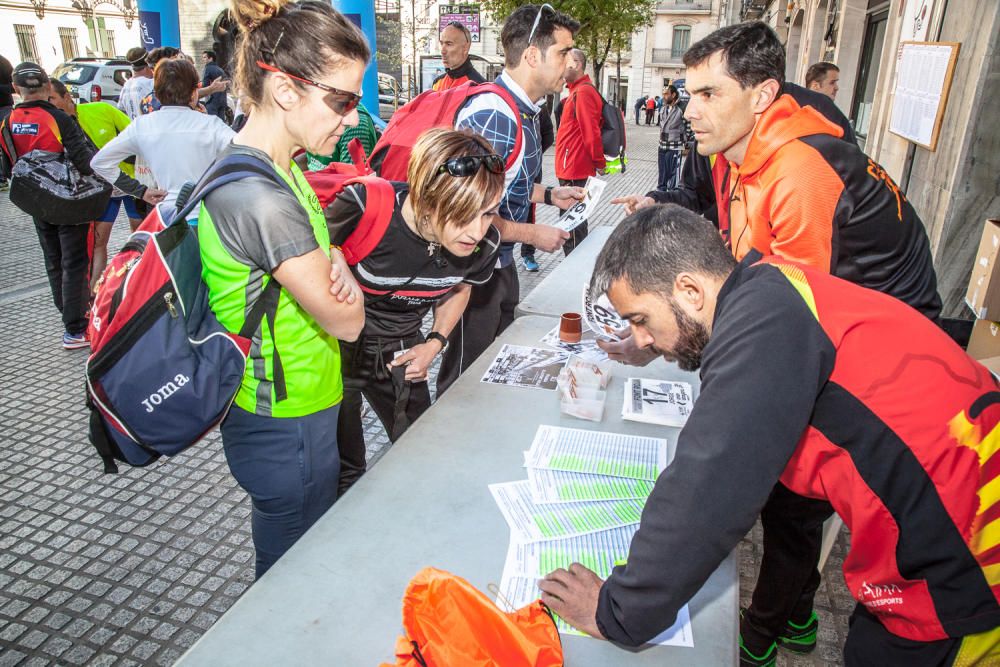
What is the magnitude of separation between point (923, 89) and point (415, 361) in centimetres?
457

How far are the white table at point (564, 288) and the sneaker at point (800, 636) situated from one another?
1.48m

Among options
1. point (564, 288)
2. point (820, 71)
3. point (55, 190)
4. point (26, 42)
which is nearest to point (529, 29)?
point (564, 288)

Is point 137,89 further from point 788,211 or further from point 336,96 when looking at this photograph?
point 788,211

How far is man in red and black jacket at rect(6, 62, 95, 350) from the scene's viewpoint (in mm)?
4184

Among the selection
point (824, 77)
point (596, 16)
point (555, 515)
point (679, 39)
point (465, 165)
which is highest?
point (679, 39)

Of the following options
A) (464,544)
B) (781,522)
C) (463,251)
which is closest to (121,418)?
(464,544)

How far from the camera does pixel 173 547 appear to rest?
2662mm

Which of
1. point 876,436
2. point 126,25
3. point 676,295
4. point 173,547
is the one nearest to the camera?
point 876,436

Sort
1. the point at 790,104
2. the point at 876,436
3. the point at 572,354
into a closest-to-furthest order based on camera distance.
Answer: the point at 876,436, the point at 790,104, the point at 572,354

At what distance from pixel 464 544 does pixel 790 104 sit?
1.73 meters

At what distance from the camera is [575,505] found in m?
1.58

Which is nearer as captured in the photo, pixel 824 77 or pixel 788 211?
pixel 788 211

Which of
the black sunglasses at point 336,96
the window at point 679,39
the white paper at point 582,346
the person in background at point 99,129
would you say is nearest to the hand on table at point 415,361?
the white paper at point 582,346

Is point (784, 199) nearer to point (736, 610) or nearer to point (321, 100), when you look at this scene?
point (736, 610)
